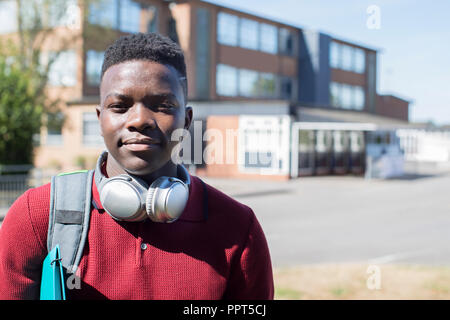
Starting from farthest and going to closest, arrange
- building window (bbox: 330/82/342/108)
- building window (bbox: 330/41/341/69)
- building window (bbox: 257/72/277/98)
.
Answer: building window (bbox: 330/82/342/108), building window (bbox: 330/41/341/69), building window (bbox: 257/72/277/98)

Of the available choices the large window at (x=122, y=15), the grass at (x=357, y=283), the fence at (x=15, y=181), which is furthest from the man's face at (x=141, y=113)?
the large window at (x=122, y=15)

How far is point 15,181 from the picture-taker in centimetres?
1198

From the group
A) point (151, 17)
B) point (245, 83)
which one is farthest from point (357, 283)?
point (245, 83)

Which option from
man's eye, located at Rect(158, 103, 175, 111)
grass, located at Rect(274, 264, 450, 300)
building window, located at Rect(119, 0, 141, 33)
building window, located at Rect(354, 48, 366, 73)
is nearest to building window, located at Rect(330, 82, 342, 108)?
building window, located at Rect(354, 48, 366, 73)

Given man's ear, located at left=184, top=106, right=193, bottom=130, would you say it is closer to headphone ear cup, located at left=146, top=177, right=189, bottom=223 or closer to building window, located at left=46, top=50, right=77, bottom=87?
headphone ear cup, located at left=146, top=177, right=189, bottom=223

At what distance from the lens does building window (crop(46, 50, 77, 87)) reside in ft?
74.4

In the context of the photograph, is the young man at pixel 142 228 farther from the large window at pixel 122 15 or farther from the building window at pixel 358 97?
the building window at pixel 358 97

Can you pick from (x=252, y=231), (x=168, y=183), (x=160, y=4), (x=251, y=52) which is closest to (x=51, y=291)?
(x=168, y=183)

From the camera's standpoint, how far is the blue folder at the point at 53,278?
1.44 metres

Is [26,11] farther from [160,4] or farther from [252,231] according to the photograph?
[252,231]

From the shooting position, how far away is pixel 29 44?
64.1 ft

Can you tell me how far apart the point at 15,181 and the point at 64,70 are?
13199mm

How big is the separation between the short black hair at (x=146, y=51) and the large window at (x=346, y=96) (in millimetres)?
36569

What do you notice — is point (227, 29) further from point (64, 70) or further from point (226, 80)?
point (64, 70)
